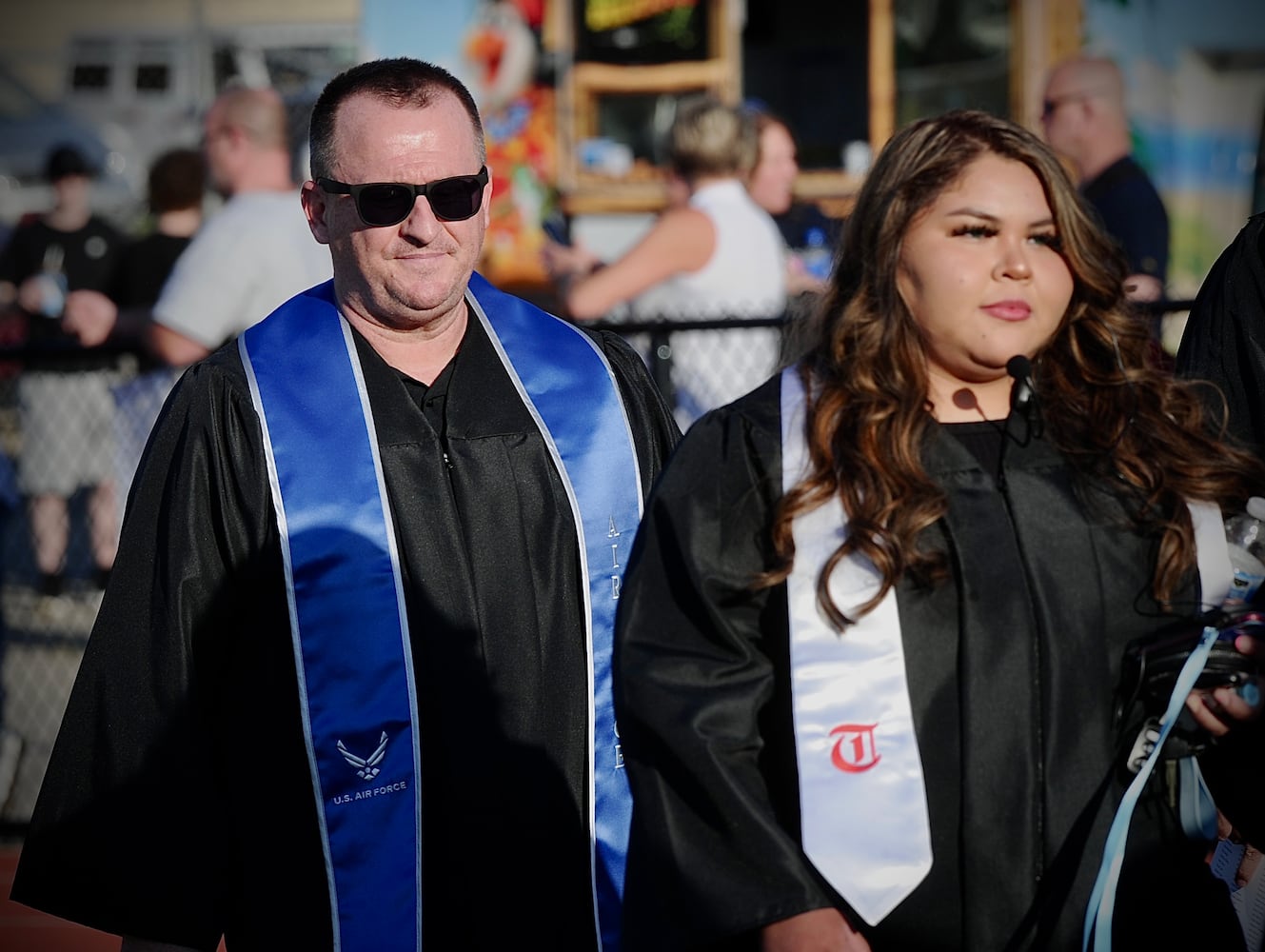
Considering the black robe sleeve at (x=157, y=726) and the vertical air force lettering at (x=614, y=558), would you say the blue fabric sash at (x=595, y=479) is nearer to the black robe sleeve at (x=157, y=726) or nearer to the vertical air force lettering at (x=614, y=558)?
the vertical air force lettering at (x=614, y=558)

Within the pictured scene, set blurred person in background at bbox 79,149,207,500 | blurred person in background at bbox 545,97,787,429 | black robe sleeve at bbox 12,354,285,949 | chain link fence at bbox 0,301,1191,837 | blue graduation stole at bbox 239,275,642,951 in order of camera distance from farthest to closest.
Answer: blurred person in background at bbox 79,149,207,500, chain link fence at bbox 0,301,1191,837, blurred person in background at bbox 545,97,787,429, blue graduation stole at bbox 239,275,642,951, black robe sleeve at bbox 12,354,285,949

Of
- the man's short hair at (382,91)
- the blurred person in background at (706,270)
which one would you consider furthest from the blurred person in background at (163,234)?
the man's short hair at (382,91)

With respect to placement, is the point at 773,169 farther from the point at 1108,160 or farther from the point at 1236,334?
the point at 1236,334

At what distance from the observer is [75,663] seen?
7477 mm

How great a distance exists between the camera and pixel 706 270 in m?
5.84

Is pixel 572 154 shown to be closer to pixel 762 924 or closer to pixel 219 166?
pixel 219 166

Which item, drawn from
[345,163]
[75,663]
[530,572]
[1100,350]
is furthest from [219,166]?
[1100,350]

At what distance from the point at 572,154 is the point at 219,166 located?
3.61 meters

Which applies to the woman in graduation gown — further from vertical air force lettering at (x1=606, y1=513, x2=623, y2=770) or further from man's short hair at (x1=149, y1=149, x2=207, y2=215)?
man's short hair at (x1=149, y1=149, x2=207, y2=215)

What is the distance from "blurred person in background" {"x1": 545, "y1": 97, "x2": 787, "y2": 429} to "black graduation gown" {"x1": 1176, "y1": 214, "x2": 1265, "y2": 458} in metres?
2.45

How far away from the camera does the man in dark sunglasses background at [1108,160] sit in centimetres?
600

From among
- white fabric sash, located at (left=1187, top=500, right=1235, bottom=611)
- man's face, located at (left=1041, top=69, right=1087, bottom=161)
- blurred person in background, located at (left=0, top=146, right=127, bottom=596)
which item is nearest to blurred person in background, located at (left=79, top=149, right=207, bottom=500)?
blurred person in background, located at (left=0, top=146, right=127, bottom=596)

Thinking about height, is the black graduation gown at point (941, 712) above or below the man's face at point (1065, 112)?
below

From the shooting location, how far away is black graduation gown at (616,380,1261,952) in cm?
231
